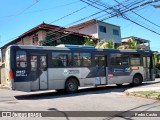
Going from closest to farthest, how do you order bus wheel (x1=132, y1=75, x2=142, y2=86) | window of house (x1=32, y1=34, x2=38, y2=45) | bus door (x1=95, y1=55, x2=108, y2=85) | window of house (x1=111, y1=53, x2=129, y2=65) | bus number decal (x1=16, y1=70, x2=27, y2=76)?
bus number decal (x1=16, y1=70, x2=27, y2=76) → bus door (x1=95, y1=55, x2=108, y2=85) → window of house (x1=111, y1=53, x2=129, y2=65) → bus wheel (x1=132, y1=75, x2=142, y2=86) → window of house (x1=32, y1=34, x2=38, y2=45)

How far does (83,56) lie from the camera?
780 inches

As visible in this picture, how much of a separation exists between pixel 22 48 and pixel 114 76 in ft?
24.5

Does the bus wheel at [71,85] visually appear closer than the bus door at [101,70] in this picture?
Yes

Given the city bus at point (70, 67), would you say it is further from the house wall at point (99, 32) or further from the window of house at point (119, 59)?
the house wall at point (99, 32)

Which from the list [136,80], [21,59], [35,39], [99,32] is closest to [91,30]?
[99,32]

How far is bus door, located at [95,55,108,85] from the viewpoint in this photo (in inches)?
807

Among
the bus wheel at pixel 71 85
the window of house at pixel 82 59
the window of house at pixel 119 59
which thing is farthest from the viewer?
the window of house at pixel 119 59

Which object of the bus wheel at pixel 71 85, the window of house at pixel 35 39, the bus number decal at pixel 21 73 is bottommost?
A: the bus wheel at pixel 71 85

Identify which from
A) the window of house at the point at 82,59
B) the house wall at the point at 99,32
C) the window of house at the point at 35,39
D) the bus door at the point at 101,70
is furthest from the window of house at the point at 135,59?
the house wall at the point at 99,32

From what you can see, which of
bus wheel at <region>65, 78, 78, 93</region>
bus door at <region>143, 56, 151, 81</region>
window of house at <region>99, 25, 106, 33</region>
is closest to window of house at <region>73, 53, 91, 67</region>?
bus wheel at <region>65, 78, 78, 93</region>

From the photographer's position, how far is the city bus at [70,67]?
1689cm

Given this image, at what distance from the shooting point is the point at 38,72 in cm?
1747

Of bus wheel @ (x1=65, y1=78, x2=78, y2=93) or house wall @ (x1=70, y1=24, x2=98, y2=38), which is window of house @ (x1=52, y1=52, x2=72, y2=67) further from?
house wall @ (x1=70, y1=24, x2=98, y2=38)

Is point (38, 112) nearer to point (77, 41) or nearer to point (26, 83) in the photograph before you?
point (26, 83)
